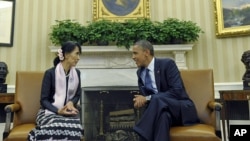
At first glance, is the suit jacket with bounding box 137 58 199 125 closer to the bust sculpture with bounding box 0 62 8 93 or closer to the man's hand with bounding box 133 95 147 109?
the man's hand with bounding box 133 95 147 109

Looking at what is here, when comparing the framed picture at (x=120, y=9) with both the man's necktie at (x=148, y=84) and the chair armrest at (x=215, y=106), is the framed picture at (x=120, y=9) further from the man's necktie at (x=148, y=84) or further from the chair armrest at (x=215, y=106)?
the chair armrest at (x=215, y=106)

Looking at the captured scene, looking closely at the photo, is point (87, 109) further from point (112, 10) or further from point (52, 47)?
point (112, 10)

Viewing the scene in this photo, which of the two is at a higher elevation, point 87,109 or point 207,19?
point 207,19

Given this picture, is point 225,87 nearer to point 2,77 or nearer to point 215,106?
point 215,106

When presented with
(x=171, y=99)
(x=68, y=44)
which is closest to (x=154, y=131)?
(x=171, y=99)

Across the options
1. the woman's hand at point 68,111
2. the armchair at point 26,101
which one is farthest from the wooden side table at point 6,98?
the woman's hand at point 68,111

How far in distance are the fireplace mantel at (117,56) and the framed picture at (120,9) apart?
21.6 inches

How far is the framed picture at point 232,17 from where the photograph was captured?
3.70 meters

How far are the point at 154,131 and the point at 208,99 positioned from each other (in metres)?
0.75

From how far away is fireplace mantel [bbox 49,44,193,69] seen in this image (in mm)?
3588

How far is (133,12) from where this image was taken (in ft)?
12.7

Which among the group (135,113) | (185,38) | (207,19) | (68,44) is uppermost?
(207,19)

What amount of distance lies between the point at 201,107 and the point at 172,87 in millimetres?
388

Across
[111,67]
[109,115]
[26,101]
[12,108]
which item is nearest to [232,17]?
[111,67]
